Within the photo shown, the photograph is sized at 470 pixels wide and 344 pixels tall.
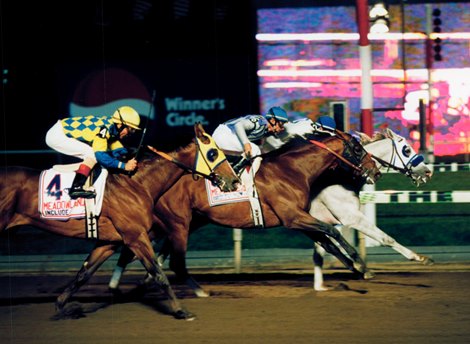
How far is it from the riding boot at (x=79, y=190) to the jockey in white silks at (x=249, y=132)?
1.70m

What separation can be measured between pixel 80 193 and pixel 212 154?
4.05ft

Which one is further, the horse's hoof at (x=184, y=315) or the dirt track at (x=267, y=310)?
the horse's hoof at (x=184, y=315)

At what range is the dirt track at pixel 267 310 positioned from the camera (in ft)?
23.0

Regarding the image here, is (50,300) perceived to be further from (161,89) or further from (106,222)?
(161,89)

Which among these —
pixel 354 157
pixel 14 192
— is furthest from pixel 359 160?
pixel 14 192

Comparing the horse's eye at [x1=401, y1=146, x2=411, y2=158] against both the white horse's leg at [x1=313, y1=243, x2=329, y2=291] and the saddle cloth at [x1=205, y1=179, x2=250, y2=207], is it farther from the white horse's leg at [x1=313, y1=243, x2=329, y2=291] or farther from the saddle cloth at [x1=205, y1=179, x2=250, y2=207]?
the saddle cloth at [x1=205, y1=179, x2=250, y2=207]

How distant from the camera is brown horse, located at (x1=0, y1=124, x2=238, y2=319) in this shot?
25.9ft

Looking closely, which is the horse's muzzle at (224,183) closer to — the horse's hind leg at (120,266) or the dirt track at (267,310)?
the dirt track at (267,310)

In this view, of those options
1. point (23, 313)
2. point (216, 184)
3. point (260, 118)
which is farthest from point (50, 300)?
point (260, 118)

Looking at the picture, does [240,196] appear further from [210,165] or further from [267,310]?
[267,310]

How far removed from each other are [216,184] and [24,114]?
10475 millimetres

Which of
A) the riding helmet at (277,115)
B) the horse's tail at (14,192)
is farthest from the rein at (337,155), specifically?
the horse's tail at (14,192)

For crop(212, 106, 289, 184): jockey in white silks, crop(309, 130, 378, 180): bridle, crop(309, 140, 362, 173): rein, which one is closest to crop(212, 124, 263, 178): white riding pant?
crop(212, 106, 289, 184): jockey in white silks

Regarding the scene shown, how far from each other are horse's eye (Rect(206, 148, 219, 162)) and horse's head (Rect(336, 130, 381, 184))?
165cm
